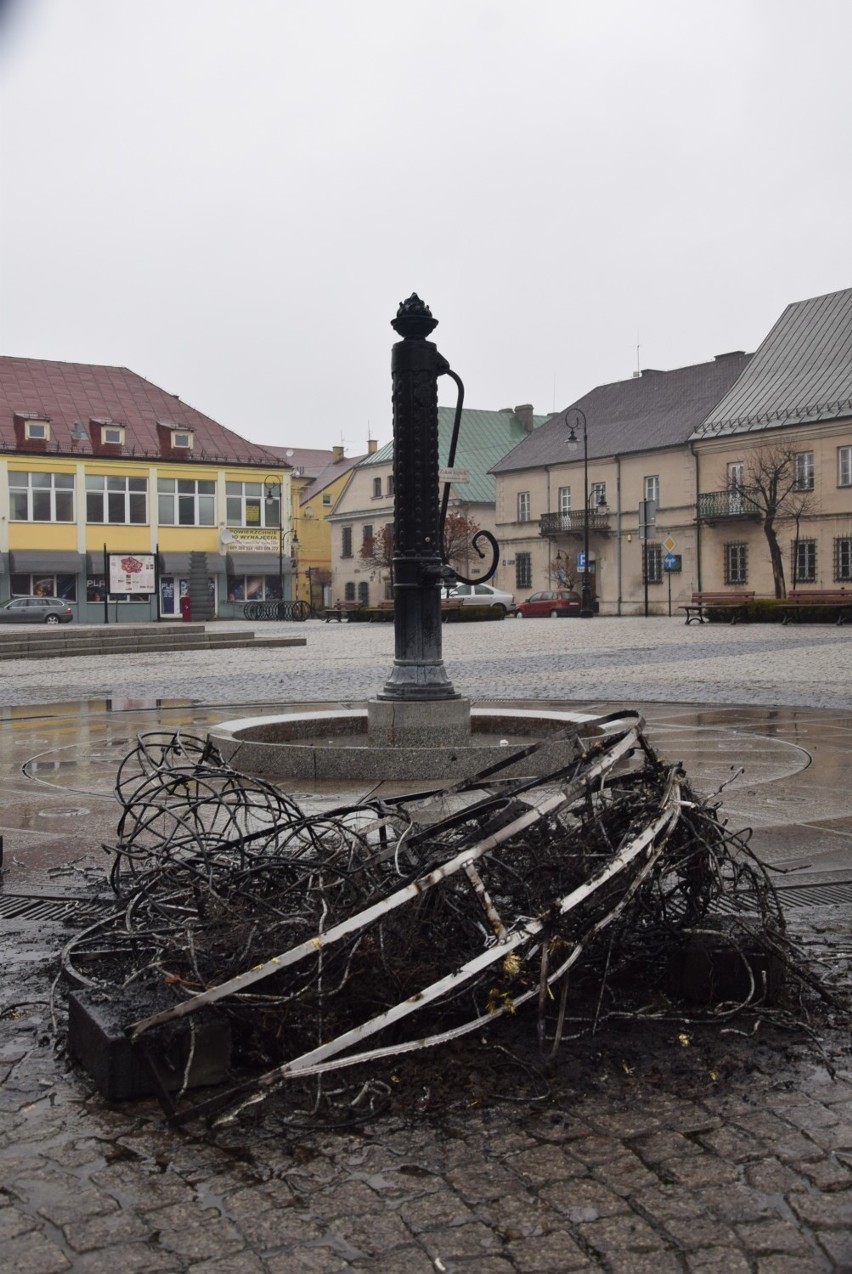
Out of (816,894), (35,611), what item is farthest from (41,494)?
(816,894)

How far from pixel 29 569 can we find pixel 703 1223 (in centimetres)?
5767

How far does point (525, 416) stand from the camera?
80.5 meters

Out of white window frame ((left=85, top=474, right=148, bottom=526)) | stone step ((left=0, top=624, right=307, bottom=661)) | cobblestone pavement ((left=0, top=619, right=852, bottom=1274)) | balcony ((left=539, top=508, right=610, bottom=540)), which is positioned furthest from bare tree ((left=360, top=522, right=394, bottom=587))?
cobblestone pavement ((left=0, top=619, right=852, bottom=1274))

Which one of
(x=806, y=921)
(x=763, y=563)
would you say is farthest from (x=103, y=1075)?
(x=763, y=563)

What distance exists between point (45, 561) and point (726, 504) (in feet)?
102

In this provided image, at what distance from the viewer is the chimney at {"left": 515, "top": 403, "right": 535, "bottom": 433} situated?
8050cm

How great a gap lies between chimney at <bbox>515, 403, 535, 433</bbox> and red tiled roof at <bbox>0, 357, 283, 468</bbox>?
23088 millimetres

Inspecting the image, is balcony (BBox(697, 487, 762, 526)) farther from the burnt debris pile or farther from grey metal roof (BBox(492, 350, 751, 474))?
the burnt debris pile

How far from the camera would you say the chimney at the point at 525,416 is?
264ft

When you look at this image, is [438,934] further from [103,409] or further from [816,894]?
[103,409]

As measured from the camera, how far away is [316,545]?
89688mm

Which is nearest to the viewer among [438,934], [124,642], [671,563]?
[438,934]

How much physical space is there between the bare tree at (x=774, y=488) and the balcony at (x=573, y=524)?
8937 millimetres

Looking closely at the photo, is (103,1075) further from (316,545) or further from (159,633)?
(316,545)
